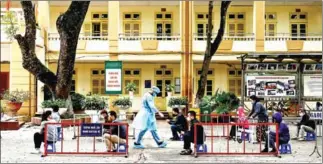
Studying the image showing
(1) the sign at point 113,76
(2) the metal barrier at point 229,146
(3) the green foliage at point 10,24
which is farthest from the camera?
(3) the green foliage at point 10,24

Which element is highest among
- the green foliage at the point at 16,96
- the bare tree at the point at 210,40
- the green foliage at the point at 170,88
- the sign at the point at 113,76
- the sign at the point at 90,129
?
the bare tree at the point at 210,40

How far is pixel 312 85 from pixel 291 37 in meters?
11.7

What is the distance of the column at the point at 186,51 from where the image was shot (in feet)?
93.6

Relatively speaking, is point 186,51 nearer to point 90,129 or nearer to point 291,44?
point 291,44

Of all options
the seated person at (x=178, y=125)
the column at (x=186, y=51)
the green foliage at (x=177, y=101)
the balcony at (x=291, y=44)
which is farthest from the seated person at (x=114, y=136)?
the balcony at (x=291, y=44)

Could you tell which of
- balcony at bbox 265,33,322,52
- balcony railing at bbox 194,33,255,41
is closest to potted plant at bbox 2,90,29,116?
balcony railing at bbox 194,33,255,41

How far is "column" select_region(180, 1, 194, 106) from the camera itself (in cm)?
2852

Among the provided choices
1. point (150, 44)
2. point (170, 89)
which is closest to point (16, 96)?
point (150, 44)

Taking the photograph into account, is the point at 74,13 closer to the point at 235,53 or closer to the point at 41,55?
the point at 41,55

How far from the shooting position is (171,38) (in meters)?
29.6

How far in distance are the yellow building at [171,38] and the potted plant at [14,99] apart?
4156mm

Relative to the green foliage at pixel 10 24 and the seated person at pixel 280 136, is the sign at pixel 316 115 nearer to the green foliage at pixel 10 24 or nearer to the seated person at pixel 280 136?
the seated person at pixel 280 136

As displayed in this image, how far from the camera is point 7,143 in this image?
1482cm

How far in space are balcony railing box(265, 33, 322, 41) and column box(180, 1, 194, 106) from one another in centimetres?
429
